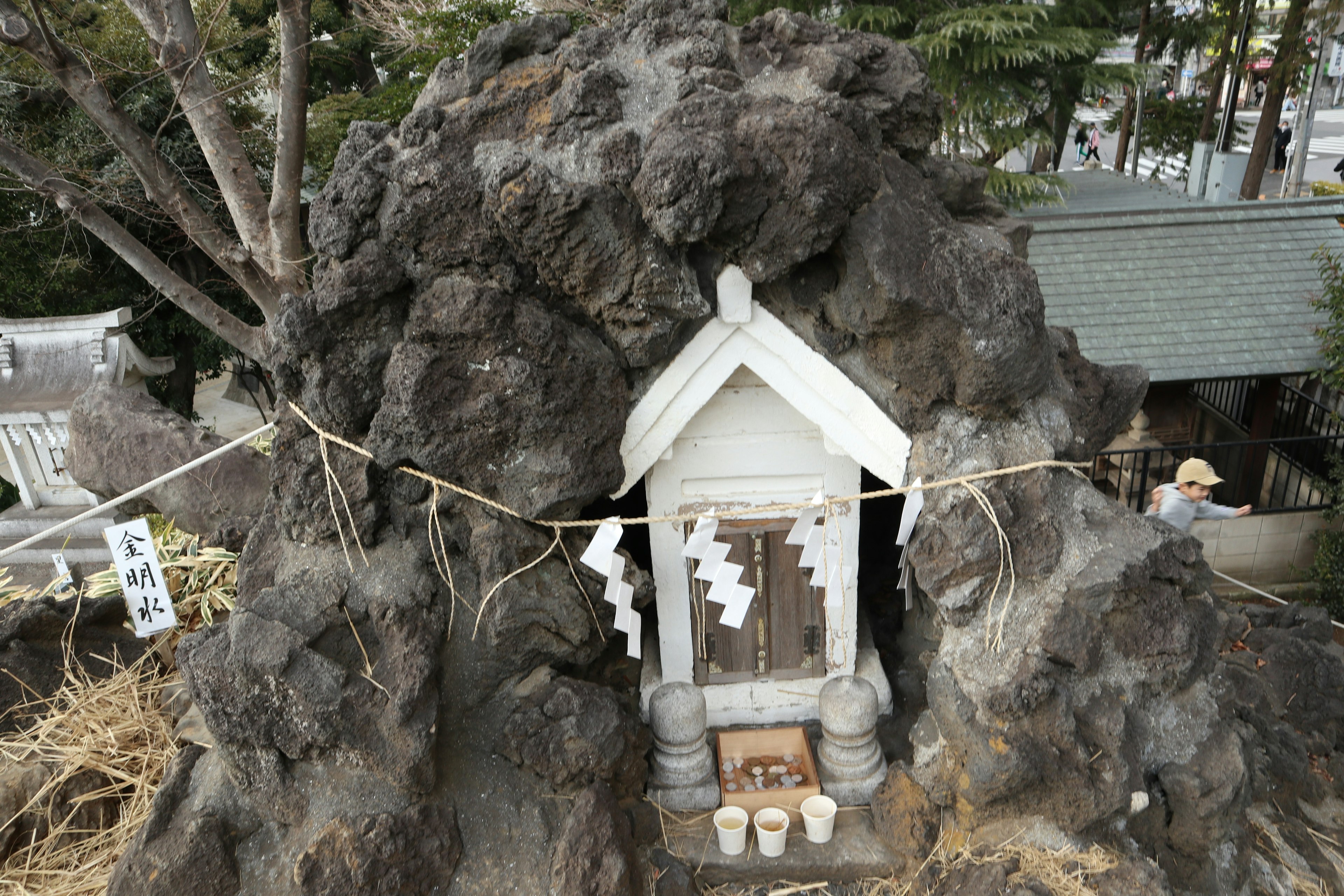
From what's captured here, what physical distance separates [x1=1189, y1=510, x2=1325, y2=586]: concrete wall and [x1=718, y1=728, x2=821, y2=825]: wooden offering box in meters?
5.67

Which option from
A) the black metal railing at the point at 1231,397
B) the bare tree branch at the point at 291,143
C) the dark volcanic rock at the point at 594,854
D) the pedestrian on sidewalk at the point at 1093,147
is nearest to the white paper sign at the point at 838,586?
the dark volcanic rock at the point at 594,854

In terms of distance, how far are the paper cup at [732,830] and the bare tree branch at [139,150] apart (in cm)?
462

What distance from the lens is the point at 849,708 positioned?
4.74 meters

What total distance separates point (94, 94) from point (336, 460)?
169 inches

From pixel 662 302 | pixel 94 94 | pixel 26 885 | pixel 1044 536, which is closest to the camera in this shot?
pixel 662 302

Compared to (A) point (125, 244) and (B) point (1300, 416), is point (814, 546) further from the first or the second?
(B) point (1300, 416)

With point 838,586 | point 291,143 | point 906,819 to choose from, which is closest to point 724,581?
point 838,586

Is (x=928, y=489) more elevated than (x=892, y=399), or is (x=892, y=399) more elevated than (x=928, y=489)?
(x=892, y=399)

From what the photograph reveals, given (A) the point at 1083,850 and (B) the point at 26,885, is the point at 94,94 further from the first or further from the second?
(A) the point at 1083,850

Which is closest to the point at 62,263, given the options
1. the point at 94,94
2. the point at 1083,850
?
the point at 94,94

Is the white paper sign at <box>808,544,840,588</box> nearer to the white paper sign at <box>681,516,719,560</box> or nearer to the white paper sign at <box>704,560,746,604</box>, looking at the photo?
the white paper sign at <box>704,560,746,604</box>

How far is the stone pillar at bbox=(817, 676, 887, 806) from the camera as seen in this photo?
15.6 feet

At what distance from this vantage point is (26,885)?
4.50m

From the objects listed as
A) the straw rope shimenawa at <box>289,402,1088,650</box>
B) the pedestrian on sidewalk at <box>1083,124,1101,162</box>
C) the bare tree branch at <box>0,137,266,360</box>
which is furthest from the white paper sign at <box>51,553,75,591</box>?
the pedestrian on sidewalk at <box>1083,124,1101,162</box>
